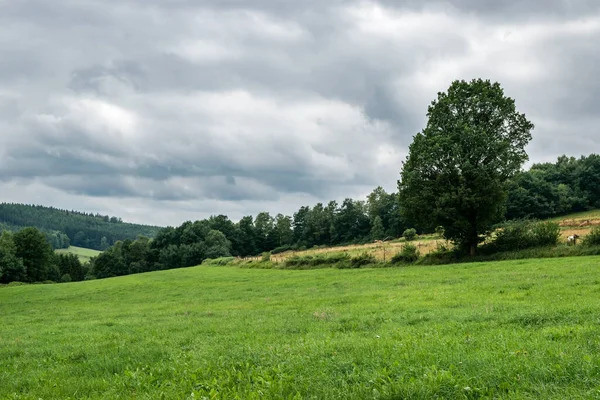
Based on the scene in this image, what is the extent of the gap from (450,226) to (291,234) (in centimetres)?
13510

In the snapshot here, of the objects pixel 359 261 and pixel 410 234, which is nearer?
pixel 359 261

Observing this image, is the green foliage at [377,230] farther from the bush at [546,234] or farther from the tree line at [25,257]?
the tree line at [25,257]

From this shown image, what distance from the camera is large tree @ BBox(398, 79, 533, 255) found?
Result: 42.8 metres

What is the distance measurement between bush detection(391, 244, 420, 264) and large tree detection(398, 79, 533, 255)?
367 cm

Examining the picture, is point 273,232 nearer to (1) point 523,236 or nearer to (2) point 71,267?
(2) point 71,267

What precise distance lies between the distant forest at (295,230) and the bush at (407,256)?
78.5 m

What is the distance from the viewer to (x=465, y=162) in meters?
42.7

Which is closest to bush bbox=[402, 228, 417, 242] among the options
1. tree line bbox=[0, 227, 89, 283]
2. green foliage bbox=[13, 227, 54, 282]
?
tree line bbox=[0, 227, 89, 283]

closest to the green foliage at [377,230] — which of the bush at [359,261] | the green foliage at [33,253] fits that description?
the bush at [359,261]

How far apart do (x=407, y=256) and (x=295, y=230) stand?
134 m

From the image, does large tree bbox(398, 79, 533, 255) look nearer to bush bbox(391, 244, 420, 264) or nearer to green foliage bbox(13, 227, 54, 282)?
bush bbox(391, 244, 420, 264)

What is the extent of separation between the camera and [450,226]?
1737 inches

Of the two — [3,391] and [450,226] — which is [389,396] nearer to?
[3,391]

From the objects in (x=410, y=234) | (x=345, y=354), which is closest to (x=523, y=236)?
(x=345, y=354)
